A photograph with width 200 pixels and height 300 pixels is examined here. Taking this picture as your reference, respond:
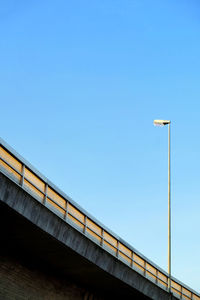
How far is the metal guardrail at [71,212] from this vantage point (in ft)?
62.7

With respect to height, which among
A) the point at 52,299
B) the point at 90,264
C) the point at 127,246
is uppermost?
the point at 127,246

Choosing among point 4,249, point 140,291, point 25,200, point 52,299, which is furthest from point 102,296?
point 25,200

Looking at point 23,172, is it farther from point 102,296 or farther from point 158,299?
point 158,299

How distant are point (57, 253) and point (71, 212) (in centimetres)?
191

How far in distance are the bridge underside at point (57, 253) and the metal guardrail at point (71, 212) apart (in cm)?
40

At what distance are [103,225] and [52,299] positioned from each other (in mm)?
4330

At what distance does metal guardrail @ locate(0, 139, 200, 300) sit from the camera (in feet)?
62.7

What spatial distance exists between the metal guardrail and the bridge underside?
399 mm

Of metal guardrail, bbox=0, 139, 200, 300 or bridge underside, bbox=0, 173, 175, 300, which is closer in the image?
bridge underside, bbox=0, 173, 175, 300

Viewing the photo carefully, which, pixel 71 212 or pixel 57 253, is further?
pixel 71 212

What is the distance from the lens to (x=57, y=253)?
73.9ft

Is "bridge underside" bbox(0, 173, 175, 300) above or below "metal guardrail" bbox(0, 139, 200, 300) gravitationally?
below

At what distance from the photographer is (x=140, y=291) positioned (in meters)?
28.0

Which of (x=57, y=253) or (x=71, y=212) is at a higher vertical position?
(x=71, y=212)
